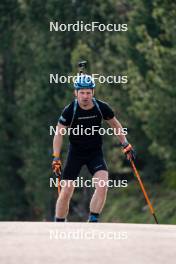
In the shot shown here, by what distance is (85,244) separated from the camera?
1069cm

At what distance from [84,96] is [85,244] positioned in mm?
3819

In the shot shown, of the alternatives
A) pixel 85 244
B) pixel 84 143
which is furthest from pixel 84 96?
pixel 85 244

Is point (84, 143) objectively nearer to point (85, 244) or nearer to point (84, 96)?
point (84, 96)

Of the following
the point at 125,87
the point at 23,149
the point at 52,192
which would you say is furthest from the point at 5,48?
the point at 125,87

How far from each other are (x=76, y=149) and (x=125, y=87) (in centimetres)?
2055

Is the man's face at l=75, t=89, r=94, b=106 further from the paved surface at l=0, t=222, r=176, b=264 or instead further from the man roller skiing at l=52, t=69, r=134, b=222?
the paved surface at l=0, t=222, r=176, b=264

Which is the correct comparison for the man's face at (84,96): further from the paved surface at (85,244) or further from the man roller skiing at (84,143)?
the paved surface at (85,244)

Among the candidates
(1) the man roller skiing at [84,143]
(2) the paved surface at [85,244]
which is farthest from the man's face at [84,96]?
(2) the paved surface at [85,244]

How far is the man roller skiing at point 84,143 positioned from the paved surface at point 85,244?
139 centimetres

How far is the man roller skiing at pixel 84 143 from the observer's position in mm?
14227

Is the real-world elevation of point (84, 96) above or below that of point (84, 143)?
above

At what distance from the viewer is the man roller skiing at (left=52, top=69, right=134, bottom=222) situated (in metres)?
14.2

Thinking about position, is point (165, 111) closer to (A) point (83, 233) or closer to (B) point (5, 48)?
(A) point (83, 233)

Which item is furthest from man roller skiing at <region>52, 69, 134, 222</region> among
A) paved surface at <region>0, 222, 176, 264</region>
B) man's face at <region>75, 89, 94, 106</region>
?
paved surface at <region>0, 222, 176, 264</region>
